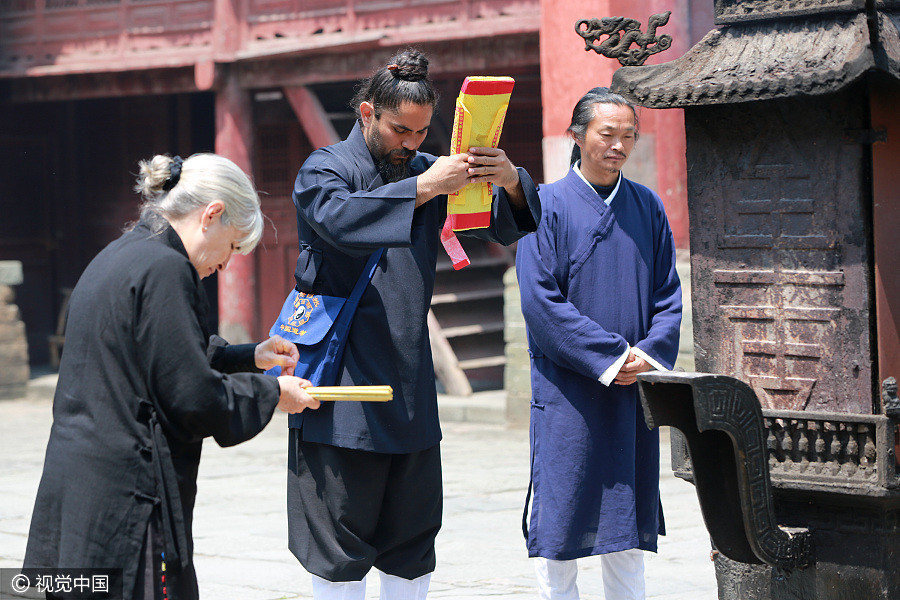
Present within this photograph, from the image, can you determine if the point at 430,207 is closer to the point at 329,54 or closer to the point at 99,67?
the point at 329,54

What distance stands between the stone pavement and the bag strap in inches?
68.3

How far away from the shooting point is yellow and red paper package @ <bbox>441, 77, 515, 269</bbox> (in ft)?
9.81

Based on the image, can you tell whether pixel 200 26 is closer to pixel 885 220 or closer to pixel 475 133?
pixel 475 133

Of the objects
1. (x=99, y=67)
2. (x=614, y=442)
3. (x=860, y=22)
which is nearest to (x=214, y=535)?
(x=614, y=442)

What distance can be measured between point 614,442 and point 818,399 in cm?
63

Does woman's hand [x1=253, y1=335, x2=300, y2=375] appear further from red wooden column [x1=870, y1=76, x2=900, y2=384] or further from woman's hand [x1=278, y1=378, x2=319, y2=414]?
red wooden column [x1=870, y1=76, x2=900, y2=384]

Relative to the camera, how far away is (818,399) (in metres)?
3.49

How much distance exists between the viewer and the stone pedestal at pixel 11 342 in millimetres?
11453

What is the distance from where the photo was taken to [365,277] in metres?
3.26

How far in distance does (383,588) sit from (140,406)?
3.43ft

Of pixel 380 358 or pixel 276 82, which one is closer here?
pixel 380 358

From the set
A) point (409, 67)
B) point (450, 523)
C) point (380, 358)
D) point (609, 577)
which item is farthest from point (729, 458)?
point (450, 523)

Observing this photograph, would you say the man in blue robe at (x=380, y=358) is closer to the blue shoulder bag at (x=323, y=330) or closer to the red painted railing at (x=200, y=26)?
the blue shoulder bag at (x=323, y=330)

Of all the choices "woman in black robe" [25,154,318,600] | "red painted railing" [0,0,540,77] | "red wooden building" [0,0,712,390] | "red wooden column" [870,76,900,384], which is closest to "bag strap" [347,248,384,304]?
"woman in black robe" [25,154,318,600]
